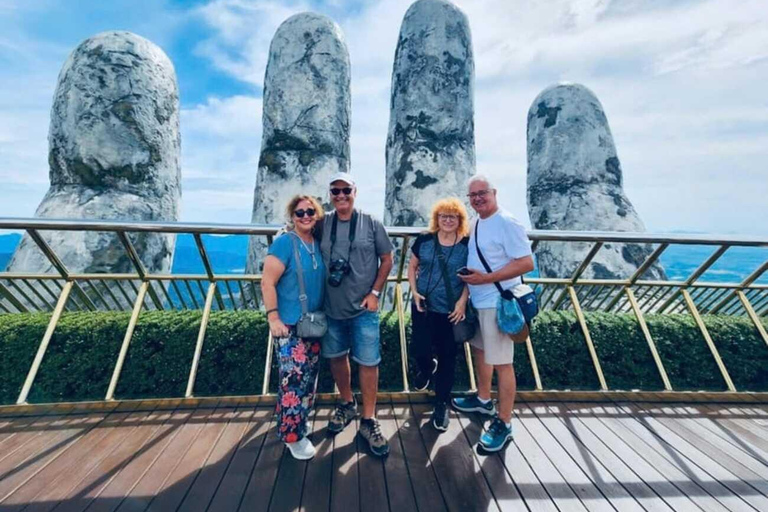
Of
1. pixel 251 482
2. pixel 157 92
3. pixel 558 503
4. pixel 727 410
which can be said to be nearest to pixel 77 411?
pixel 251 482

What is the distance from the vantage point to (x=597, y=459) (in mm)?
2246

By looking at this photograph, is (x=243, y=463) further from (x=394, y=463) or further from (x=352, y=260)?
(x=352, y=260)

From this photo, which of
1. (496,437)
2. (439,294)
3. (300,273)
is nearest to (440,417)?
(496,437)

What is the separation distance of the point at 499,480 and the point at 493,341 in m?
0.80

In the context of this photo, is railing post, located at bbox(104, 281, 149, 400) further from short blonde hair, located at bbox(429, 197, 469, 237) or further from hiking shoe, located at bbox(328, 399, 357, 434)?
short blonde hair, located at bbox(429, 197, 469, 237)

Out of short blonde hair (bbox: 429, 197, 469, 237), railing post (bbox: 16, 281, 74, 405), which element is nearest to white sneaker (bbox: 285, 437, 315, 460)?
short blonde hair (bbox: 429, 197, 469, 237)

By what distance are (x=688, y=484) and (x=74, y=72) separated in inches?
369

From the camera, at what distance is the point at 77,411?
269 cm

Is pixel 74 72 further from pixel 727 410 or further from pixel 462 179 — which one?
pixel 727 410

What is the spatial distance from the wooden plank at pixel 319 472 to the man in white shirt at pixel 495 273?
101cm

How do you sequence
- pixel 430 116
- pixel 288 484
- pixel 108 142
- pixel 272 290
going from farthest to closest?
pixel 430 116 < pixel 108 142 < pixel 272 290 < pixel 288 484

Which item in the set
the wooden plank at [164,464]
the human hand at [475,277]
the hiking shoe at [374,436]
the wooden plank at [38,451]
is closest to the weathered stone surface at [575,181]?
the human hand at [475,277]

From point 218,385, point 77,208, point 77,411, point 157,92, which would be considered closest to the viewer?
point 77,411

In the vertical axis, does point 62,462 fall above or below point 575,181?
below
